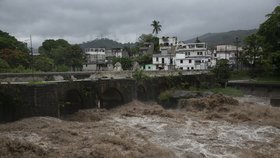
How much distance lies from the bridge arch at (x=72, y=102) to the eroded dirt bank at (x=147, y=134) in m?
0.96

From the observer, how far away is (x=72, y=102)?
76.4 ft

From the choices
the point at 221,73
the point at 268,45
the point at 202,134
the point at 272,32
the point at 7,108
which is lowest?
the point at 202,134

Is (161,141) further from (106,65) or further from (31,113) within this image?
(106,65)

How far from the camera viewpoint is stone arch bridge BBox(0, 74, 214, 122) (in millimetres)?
17875

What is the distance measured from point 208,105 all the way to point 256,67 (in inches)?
902

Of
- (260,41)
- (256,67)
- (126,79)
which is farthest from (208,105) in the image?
(256,67)

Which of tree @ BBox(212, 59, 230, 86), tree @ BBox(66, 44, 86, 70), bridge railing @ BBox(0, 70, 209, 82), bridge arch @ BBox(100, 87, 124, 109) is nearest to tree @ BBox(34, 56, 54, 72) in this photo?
tree @ BBox(66, 44, 86, 70)

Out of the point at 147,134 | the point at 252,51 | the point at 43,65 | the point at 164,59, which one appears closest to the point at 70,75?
the point at 147,134

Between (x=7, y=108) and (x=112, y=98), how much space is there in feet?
36.7

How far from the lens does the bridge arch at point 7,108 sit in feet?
59.0

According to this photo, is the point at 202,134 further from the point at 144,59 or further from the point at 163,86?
the point at 144,59

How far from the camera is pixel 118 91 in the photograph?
26.6 metres

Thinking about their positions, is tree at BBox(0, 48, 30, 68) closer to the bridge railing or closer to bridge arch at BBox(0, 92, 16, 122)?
the bridge railing

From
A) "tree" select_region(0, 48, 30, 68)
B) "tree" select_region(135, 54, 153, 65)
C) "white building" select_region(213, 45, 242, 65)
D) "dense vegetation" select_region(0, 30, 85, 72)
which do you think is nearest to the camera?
"dense vegetation" select_region(0, 30, 85, 72)
